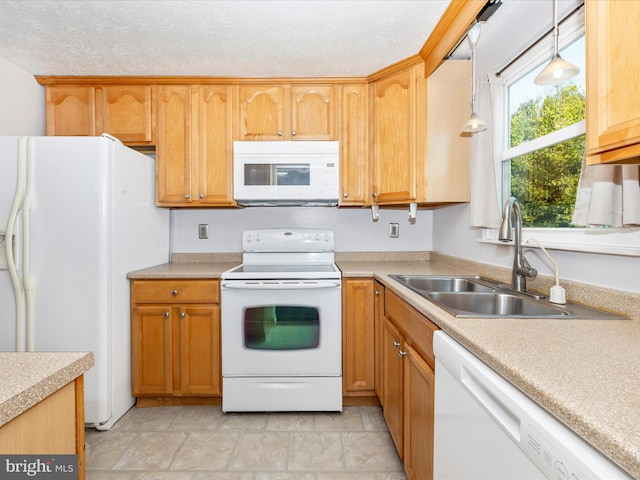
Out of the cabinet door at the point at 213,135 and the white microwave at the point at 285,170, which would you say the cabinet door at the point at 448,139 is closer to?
the white microwave at the point at 285,170

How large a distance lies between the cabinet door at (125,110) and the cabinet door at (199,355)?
133 cm

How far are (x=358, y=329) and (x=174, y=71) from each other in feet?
7.02

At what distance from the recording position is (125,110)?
2.39 metres

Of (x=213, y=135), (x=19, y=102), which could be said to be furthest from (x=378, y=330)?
(x=19, y=102)

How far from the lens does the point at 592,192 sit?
1.12 m

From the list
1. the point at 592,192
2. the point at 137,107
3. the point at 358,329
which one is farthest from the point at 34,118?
the point at 592,192

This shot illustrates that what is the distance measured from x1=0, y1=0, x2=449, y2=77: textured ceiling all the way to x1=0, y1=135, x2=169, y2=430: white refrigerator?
0.60 meters

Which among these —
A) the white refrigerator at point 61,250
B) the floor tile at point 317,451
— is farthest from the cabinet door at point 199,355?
the floor tile at point 317,451

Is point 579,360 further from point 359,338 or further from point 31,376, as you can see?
point 359,338

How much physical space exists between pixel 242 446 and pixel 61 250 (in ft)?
4.81

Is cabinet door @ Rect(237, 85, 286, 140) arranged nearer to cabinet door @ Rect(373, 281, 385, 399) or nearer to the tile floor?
cabinet door @ Rect(373, 281, 385, 399)

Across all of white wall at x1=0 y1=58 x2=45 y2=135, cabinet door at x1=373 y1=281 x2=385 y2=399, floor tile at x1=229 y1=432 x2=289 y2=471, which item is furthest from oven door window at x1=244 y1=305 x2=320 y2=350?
white wall at x1=0 y1=58 x2=45 y2=135

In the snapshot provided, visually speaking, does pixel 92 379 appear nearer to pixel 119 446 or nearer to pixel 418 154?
pixel 119 446

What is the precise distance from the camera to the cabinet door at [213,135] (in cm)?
239
